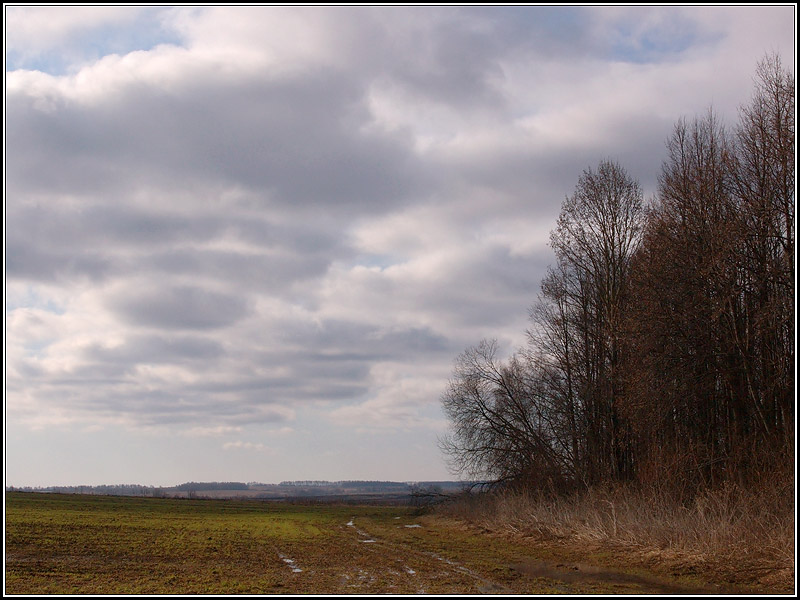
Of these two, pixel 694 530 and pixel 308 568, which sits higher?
pixel 694 530

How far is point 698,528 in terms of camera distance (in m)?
16.9

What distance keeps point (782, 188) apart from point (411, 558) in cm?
1472

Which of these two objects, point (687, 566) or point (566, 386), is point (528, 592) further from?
point (566, 386)

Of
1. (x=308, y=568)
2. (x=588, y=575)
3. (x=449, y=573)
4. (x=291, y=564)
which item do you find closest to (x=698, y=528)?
(x=588, y=575)

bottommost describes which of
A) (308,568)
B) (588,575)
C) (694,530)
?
(588,575)

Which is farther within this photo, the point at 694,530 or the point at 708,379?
the point at 708,379

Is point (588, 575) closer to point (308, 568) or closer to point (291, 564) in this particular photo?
point (308, 568)

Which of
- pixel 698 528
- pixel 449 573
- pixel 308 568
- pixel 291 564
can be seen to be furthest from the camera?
pixel 698 528

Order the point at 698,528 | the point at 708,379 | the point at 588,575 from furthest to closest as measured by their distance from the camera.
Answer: the point at 708,379 < the point at 698,528 < the point at 588,575

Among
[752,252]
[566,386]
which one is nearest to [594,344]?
[566,386]

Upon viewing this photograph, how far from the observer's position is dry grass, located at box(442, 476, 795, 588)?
14.2 metres

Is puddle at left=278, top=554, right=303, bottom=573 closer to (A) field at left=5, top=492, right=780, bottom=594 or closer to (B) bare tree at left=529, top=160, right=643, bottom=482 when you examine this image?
(A) field at left=5, top=492, right=780, bottom=594

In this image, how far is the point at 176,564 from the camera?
16.1 metres

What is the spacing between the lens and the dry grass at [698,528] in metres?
14.2
